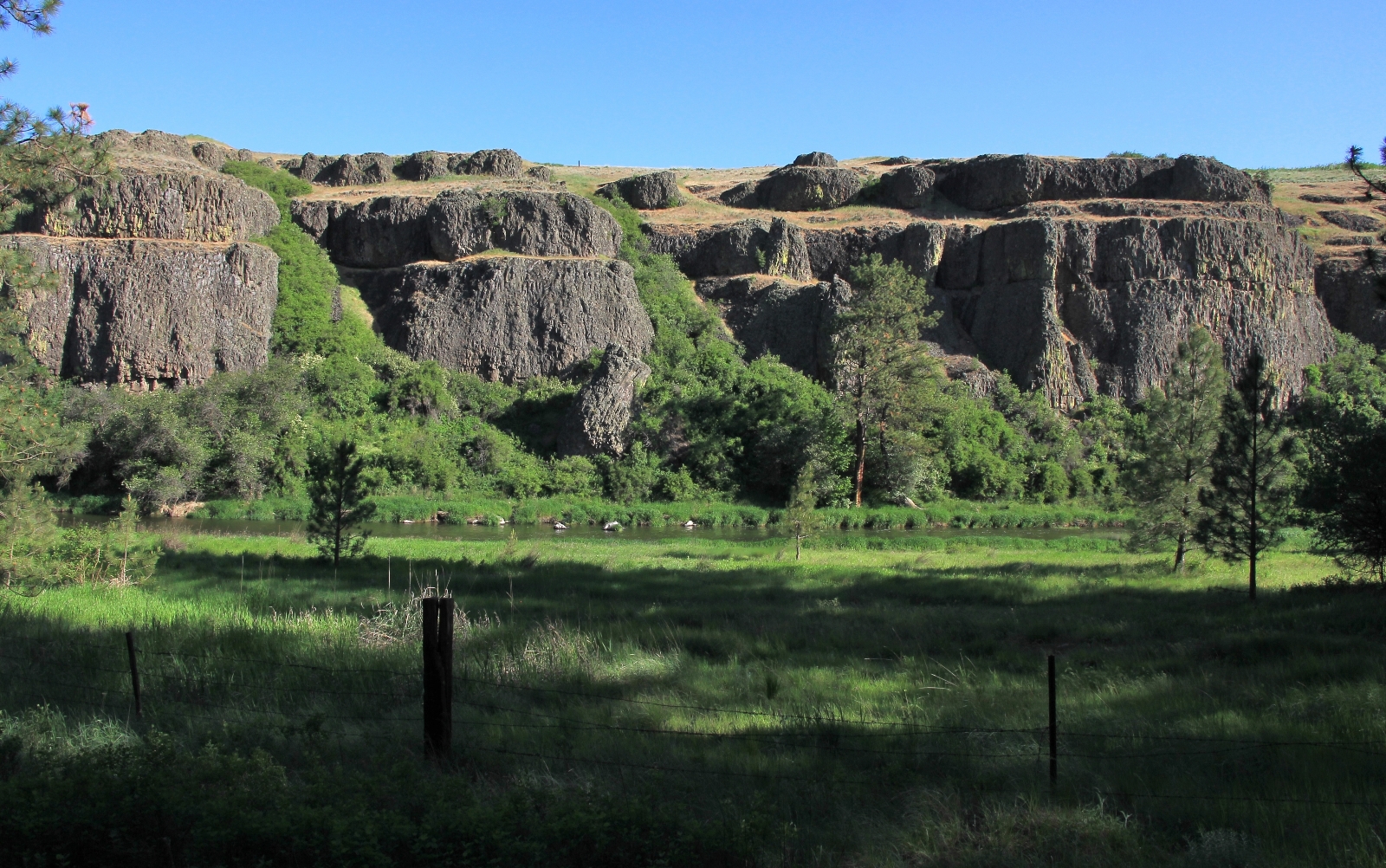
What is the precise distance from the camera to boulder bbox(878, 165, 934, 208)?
6038 centimetres

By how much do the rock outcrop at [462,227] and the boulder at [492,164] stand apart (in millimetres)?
9043

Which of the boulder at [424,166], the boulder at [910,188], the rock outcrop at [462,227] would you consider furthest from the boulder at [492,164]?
the boulder at [910,188]

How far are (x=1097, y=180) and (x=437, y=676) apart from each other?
197 ft

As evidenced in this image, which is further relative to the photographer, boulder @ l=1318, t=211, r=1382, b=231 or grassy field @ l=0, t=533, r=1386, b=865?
boulder @ l=1318, t=211, r=1382, b=231

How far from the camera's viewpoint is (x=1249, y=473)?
1798 cm

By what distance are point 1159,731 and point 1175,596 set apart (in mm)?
10820

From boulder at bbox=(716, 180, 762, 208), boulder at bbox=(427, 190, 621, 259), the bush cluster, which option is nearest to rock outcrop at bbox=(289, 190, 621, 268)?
boulder at bbox=(427, 190, 621, 259)

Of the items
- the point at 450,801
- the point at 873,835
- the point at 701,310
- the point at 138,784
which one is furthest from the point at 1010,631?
the point at 701,310

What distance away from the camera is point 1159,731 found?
25.9 feet

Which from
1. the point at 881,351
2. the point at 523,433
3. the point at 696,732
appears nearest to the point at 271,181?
the point at 523,433

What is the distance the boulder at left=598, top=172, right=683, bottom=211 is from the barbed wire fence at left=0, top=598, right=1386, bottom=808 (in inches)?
2211

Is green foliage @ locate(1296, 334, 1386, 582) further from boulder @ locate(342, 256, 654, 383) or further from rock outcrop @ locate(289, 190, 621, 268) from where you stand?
rock outcrop @ locate(289, 190, 621, 268)

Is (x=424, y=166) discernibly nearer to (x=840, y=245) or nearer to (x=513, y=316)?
(x=513, y=316)

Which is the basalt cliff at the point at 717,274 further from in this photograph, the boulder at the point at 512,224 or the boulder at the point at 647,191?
the boulder at the point at 647,191
